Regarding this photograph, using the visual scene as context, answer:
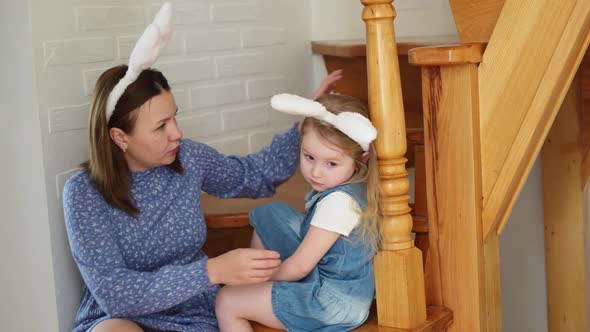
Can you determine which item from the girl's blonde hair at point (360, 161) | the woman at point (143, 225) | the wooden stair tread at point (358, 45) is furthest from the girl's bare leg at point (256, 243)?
the wooden stair tread at point (358, 45)

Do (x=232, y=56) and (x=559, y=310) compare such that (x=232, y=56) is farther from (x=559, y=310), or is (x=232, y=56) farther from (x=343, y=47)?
(x=559, y=310)

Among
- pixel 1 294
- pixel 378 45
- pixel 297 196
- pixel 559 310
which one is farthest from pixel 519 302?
pixel 1 294

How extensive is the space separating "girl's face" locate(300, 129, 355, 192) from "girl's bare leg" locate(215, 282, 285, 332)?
0.86 ft

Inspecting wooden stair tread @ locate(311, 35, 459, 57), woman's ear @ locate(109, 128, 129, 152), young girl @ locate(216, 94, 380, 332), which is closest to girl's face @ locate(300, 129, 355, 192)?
young girl @ locate(216, 94, 380, 332)

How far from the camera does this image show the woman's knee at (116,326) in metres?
1.96

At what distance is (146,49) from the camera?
77.2 inches

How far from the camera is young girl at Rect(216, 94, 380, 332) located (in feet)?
6.35

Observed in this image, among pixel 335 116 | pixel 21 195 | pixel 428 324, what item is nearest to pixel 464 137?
pixel 335 116

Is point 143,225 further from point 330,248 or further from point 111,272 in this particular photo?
point 330,248

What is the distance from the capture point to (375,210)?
1.93 metres

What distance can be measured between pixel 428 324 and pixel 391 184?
0.33 meters

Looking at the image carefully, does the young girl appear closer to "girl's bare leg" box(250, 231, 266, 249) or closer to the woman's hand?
the woman's hand

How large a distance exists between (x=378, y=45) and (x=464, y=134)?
0.97ft

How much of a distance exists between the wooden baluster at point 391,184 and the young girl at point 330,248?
0.10 ft
